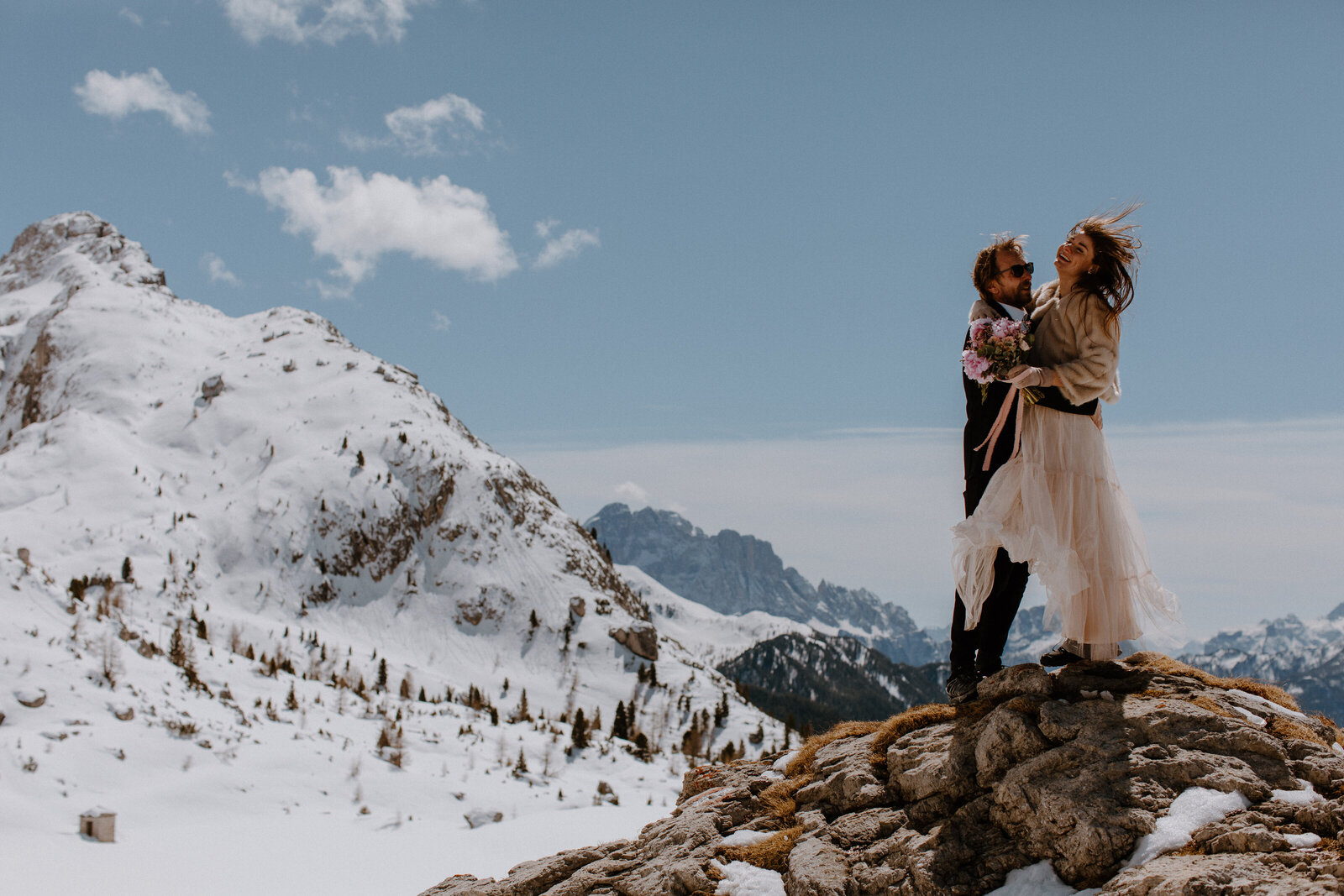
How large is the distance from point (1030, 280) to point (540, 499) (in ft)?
588

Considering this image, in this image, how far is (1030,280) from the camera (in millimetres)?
8500

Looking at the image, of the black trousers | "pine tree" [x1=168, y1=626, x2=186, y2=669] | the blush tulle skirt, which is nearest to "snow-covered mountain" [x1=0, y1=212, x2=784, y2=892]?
"pine tree" [x1=168, y1=626, x2=186, y2=669]

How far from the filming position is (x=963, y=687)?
854 centimetres

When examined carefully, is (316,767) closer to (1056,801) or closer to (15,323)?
(1056,801)

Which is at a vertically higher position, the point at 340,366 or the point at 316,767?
the point at 340,366

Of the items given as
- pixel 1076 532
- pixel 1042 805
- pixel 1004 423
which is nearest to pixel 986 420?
pixel 1004 423

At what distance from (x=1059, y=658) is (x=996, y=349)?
3516mm

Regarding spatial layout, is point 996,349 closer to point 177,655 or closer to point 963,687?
point 963,687

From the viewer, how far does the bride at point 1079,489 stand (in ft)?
25.1

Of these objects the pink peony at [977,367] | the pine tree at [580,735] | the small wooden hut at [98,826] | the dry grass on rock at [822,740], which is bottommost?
the pine tree at [580,735]

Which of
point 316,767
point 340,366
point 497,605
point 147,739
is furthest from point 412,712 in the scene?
point 340,366

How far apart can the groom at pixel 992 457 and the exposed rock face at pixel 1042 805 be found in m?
0.40

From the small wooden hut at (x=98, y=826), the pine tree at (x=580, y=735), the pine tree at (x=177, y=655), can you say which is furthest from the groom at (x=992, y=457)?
the pine tree at (x=580, y=735)

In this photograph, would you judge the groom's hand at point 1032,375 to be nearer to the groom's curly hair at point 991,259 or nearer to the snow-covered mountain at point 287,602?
the groom's curly hair at point 991,259
